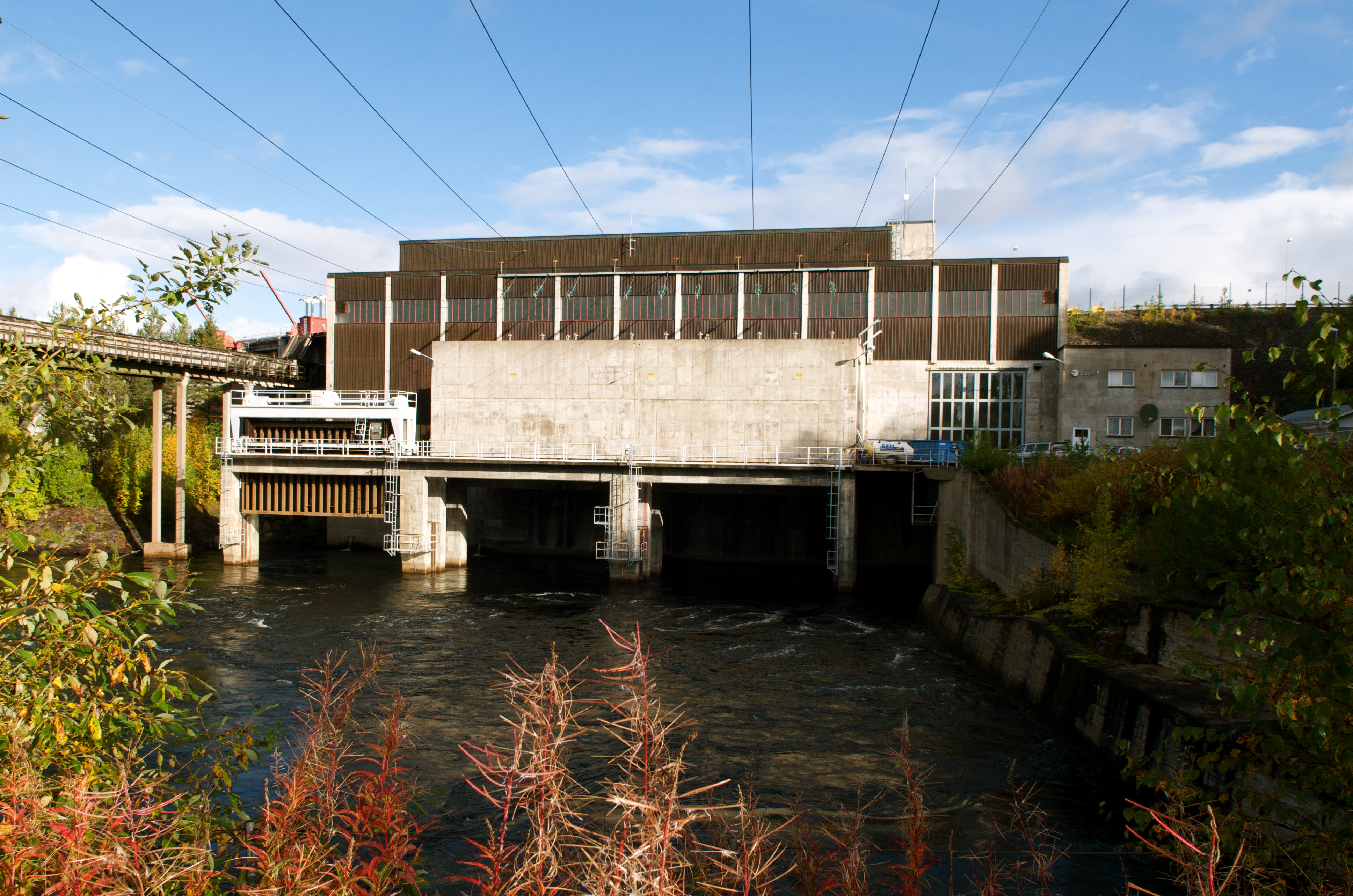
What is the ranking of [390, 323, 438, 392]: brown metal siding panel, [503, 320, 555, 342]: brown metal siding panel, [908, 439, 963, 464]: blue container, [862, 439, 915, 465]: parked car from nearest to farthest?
[908, 439, 963, 464]: blue container < [862, 439, 915, 465]: parked car < [503, 320, 555, 342]: brown metal siding panel < [390, 323, 438, 392]: brown metal siding panel

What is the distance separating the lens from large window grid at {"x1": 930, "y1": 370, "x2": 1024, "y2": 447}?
42250 millimetres

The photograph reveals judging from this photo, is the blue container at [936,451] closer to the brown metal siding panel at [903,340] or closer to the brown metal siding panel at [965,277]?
the brown metal siding panel at [903,340]

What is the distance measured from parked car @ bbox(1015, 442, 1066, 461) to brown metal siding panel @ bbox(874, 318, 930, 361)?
7.14 metres

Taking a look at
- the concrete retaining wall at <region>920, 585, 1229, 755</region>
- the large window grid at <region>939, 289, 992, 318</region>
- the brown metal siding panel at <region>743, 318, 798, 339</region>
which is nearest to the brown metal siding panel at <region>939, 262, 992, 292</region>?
the large window grid at <region>939, 289, 992, 318</region>

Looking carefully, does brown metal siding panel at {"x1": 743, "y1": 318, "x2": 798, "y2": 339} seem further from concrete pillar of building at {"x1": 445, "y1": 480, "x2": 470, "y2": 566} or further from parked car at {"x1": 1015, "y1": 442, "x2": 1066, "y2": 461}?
concrete pillar of building at {"x1": 445, "y1": 480, "x2": 470, "y2": 566}

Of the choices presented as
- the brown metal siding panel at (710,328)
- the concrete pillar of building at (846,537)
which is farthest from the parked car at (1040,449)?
the brown metal siding panel at (710,328)

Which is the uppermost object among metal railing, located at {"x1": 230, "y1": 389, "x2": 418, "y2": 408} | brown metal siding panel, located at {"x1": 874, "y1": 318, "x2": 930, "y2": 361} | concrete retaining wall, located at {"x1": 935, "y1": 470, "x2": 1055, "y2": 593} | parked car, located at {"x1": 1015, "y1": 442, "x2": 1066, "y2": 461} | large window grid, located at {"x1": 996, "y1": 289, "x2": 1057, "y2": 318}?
large window grid, located at {"x1": 996, "y1": 289, "x2": 1057, "y2": 318}

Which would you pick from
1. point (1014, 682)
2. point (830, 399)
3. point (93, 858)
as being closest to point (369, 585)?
point (830, 399)

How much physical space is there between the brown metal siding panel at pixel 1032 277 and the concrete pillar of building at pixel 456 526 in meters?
29.8

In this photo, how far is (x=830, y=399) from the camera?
3691cm

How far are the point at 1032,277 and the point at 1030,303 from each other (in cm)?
136

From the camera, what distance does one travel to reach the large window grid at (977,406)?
139 feet

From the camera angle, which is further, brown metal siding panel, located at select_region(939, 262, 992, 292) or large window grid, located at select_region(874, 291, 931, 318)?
large window grid, located at select_region(874, 291, 931, 318)

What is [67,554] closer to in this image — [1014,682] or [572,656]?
[572,656]
